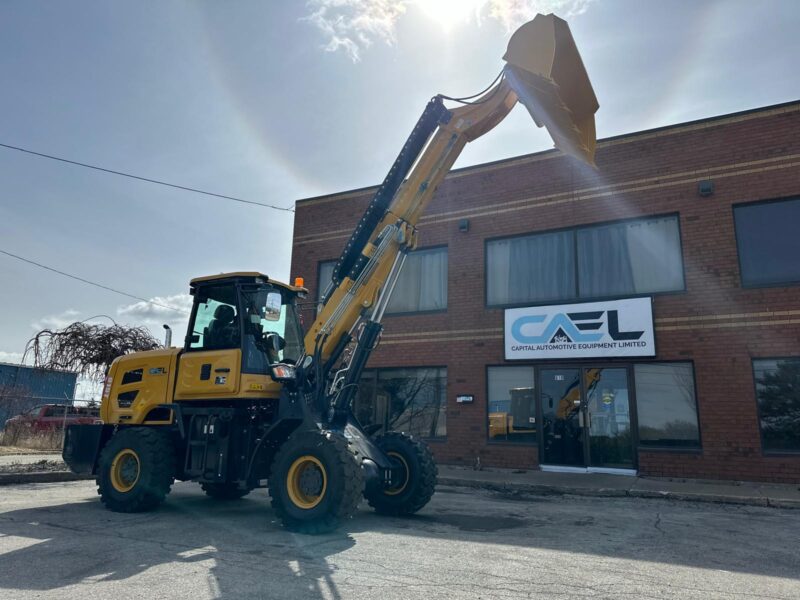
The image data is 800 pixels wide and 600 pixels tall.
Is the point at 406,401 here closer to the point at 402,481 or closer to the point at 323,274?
the point at 323,274

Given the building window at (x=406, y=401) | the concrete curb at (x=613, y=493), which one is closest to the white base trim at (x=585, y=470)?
the concrete curb at (x=613, y=493)

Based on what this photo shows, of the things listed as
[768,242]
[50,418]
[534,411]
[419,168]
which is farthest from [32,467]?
[768,242]

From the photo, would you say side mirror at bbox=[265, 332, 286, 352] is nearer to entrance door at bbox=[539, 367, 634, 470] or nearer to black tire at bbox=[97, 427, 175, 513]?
black tire at bbox=[97, 427, 175, 513]

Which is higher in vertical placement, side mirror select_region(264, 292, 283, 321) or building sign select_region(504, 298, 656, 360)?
building sign select_region(504, 298, 656, 360)

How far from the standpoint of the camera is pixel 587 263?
523 inches

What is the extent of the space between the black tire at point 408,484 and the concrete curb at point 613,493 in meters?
3.98

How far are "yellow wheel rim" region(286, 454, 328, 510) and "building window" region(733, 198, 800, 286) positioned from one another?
987 cm

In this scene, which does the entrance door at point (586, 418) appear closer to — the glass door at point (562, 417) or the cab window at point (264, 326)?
the glass door at point (562, 417)

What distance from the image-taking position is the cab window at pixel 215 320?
24.6ft

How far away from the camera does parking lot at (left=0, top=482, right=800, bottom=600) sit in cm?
423

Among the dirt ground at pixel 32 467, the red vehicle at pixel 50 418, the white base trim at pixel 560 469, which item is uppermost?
the red vehicle at pixel 50 418

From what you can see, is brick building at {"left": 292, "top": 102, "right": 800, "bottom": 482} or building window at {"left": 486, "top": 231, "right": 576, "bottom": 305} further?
building window at {"left": 486, "top": 231, "right": 576, "bottom": 305}

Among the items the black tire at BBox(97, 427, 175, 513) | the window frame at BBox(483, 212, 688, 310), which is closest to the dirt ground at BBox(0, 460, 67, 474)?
the black tire at BBox(97, 427, 175, 513)

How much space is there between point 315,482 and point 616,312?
8692 mm
